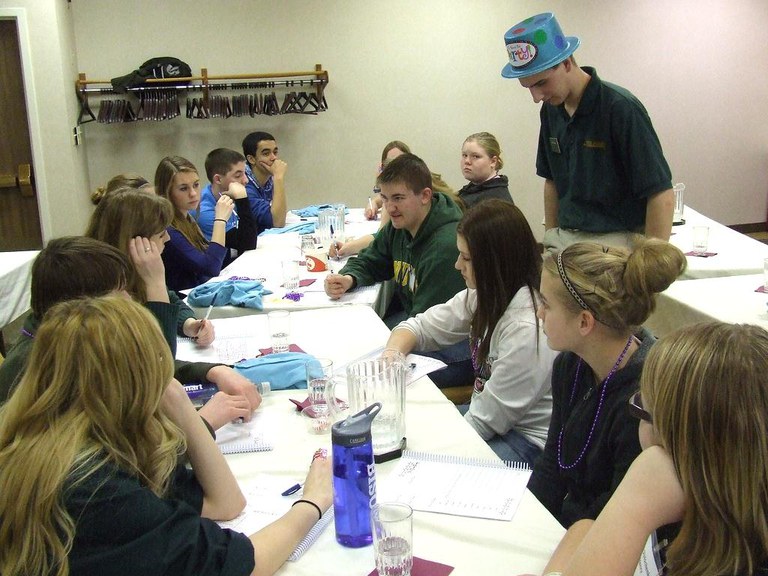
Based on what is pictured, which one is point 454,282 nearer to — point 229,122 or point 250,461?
point 250,461

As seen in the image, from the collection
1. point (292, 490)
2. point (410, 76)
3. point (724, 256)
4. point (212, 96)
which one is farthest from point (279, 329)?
point (410, 76)

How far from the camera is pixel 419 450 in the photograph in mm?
1739

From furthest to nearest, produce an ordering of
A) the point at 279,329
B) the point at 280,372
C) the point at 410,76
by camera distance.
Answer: the point at 410,76 < the point at 279,329 < the point at 280,372

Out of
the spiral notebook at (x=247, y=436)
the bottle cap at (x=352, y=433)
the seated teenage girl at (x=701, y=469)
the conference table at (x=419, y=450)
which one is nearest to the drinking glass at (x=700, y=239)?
the conference table at (x=419, y=450)

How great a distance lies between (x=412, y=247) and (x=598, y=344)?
1.70 metres

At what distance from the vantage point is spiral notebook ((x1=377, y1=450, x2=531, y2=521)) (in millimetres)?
1479

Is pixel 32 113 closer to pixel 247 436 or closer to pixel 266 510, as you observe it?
pixel 247 436

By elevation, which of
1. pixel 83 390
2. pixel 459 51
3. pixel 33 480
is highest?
pixel 459 51

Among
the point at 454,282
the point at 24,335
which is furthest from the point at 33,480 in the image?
the point at 454,282

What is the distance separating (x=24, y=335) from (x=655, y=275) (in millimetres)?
1525

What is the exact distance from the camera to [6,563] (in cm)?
113

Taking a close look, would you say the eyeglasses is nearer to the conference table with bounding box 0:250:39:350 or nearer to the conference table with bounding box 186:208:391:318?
the conference table with bounding box 186:208:391:318

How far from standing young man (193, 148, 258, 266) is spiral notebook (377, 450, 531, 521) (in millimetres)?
2938

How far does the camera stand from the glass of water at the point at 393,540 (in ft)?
4.11
